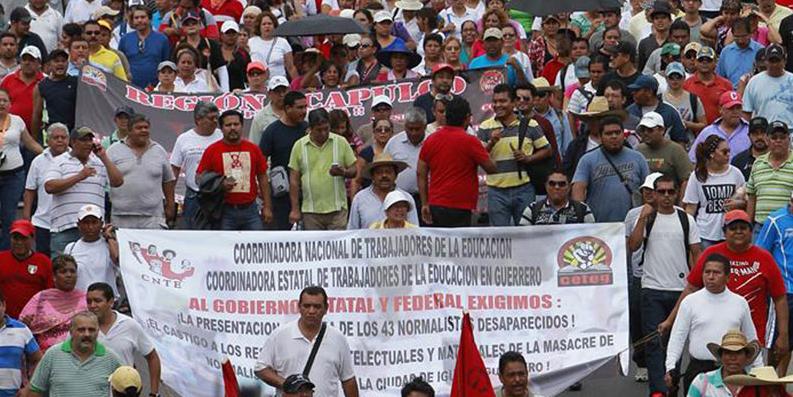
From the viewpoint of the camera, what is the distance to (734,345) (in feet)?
50.8

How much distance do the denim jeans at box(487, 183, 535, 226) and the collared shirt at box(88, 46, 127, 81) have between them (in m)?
5.19

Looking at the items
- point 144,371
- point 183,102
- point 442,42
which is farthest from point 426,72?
point 144,371

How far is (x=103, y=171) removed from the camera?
19.8 m

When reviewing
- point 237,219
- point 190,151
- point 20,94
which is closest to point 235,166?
point 237,219

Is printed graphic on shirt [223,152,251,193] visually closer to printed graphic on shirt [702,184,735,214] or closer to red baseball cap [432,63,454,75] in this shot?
red baseball cap [432,63,454,75]

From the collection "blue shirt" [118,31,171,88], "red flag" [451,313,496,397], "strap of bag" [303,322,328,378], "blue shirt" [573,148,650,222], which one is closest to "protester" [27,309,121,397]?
"strap of bag" [303,322,328,378]

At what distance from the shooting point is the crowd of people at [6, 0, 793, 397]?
1655cm

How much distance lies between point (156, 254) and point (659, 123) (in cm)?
478

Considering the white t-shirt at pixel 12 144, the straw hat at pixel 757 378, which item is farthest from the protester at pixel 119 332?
the white t-shirt at pixel 12 144

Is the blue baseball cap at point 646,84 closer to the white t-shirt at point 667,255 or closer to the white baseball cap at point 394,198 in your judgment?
the white t-shirt at point 667,255

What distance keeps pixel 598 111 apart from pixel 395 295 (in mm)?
4318

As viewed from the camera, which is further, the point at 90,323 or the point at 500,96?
the point at 500,96

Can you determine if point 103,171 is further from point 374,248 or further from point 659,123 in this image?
point 659,123

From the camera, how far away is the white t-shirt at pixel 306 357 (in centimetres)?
1579
